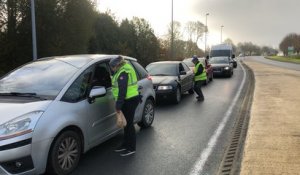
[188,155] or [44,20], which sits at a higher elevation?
[44,20]

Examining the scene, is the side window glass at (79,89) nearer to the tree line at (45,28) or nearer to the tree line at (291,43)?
the tree line at (45,28)

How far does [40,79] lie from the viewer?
19.7ft

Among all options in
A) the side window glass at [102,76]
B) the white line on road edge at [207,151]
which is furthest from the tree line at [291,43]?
the side window glass at [102,76]

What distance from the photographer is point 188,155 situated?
6484 millimetres

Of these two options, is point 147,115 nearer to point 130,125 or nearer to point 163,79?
point 130,125

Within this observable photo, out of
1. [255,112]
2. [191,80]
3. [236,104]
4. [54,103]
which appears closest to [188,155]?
[54,103]

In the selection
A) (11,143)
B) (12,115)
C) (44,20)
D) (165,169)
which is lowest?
(165,169)

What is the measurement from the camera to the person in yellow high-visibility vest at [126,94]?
6.26 m

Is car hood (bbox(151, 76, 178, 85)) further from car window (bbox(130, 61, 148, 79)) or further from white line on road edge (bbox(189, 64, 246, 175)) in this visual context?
car window (bbox(130, 61, 148, 79))

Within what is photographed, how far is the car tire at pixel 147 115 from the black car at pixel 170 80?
12.2 ft

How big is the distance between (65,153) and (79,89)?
108 centimetres

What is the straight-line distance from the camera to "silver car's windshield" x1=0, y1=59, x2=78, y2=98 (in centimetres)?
570

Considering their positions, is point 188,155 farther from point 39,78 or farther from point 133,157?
point 39,78

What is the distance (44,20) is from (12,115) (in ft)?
65.2
